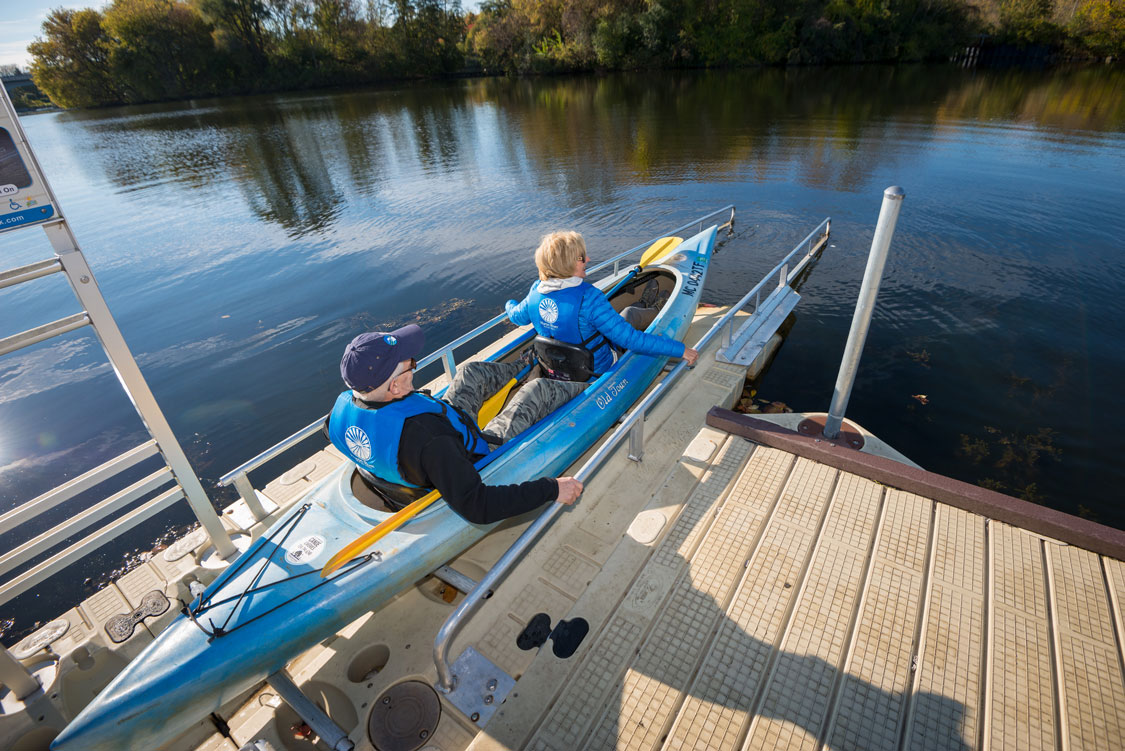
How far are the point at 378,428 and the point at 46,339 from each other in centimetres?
208

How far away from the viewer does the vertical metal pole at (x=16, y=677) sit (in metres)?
2.91

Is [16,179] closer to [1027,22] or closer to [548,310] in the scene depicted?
[548,310]

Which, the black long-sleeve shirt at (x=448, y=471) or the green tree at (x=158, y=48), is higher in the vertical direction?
the green tree at (x=158, y=48)

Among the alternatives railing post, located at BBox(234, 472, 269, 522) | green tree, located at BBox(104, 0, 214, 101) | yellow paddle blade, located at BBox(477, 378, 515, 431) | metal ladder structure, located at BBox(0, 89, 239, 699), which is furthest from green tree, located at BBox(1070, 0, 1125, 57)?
green tree, located at BBox(104, 0, 214, 101)

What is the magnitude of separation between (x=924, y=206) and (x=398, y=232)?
1412 cm

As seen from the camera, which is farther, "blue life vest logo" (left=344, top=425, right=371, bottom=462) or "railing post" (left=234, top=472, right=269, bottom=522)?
"railing post" (left=234, top=472, right=269, bottom=522)

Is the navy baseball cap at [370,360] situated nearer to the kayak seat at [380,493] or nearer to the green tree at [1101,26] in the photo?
the kayak seat at [380,493]

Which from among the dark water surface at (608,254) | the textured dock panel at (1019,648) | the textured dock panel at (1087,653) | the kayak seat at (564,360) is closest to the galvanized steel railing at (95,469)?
the dark water surface at (608,254)

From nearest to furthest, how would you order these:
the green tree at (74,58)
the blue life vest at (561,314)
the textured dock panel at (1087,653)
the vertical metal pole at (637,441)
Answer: the textured dock panel at (1087,653), the vertical metal pole at (637,441), the blue life vest at (561,314), the green tree at (74,58)

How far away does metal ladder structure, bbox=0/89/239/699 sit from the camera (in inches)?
108

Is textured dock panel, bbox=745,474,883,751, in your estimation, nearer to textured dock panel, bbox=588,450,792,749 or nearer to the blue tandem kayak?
textured dock panel, bbox=588,450,792,749

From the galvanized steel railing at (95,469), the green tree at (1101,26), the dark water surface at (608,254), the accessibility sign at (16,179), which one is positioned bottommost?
the dark water surface at (608,254)

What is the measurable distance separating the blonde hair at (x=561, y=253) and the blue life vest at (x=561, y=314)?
0.57ft

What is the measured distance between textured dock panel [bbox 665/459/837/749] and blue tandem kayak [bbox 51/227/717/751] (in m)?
1.88
